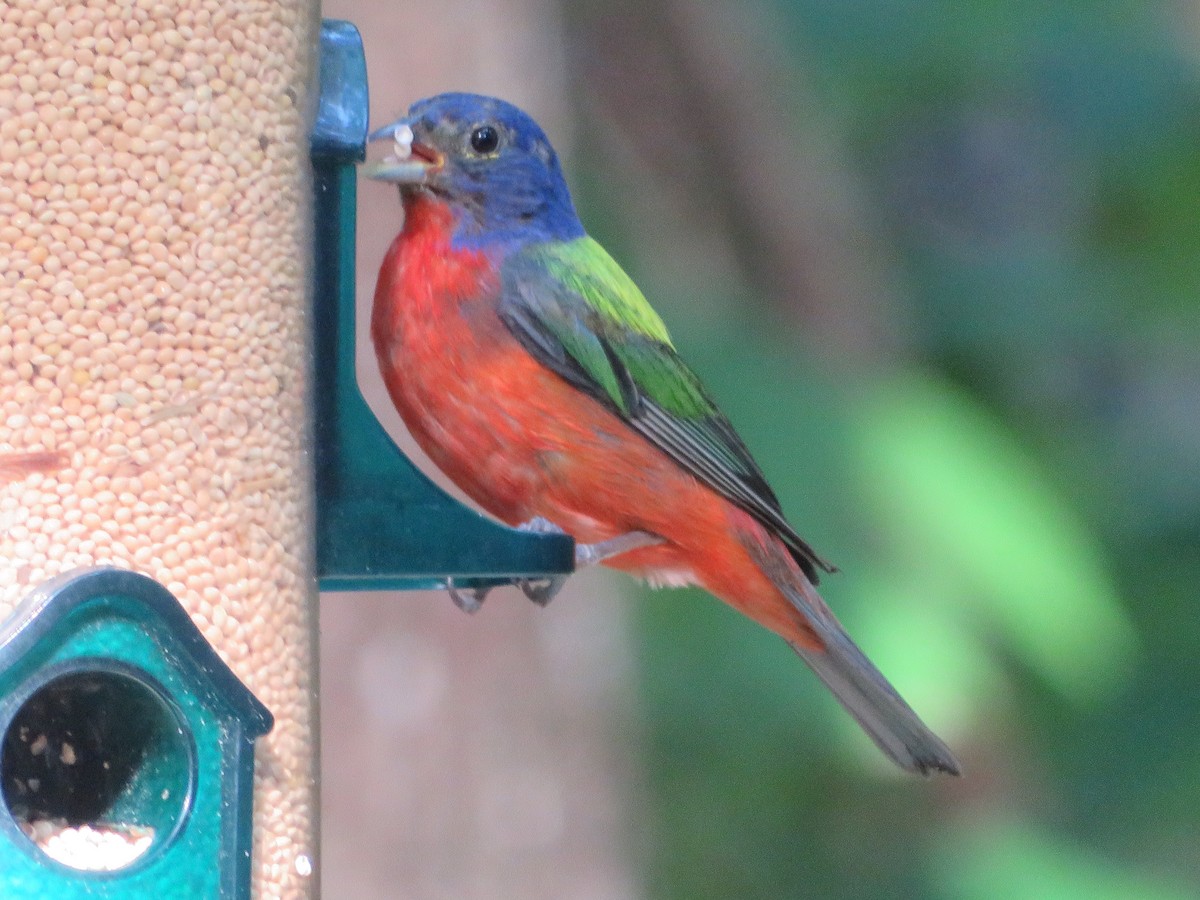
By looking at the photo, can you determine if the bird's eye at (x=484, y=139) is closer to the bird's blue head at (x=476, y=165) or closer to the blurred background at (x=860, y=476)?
Answer: the bird's blue head at (x=476, y=165)

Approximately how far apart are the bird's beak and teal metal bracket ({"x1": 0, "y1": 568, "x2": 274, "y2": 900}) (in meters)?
1.46

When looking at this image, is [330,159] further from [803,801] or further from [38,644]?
[803,801]

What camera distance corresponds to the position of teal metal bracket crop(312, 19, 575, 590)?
259 cm

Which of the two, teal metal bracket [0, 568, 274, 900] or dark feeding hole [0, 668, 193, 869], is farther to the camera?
dark feeding hole [0, 668, 193, 869]

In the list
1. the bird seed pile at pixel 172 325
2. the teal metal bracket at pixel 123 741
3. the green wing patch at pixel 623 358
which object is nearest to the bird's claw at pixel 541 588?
the green wing patch at pixel 623 358

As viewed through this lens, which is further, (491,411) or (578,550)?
(578,550)

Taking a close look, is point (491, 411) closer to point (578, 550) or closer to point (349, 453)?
point (578, 550)

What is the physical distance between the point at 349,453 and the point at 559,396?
0.93 meters

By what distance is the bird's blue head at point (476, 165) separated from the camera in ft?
12.0


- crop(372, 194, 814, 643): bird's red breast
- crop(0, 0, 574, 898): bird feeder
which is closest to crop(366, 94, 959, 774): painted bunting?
crop(372, 194, 814, 643): bird's red breast

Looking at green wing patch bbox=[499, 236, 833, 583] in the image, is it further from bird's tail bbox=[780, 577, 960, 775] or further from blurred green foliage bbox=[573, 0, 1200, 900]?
blurred green foliage bbox=[573, 0, 1200, 900]

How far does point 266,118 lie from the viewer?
8.15 ft

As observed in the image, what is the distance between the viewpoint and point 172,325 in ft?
7.64

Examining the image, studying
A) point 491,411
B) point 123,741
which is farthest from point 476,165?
point 123,741
